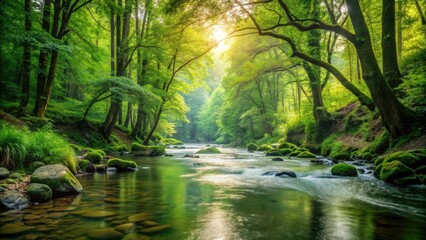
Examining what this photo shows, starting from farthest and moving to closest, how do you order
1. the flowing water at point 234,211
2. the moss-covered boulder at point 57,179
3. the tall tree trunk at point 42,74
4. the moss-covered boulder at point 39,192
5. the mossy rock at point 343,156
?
the mossy rock at point 343,156, the tall tree trunk at point 42,74, the moss-covered boulder at point 57,179, the moss-covered boulder at point 39,192, the flowing water at point 234,211

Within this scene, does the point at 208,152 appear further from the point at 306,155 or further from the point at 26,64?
the point at 26,64

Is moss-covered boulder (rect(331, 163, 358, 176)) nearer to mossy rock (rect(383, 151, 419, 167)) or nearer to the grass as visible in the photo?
mossy rock (rect(383, 151, 419, 167))

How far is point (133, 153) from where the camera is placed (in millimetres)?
18078

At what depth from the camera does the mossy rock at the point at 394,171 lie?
24.2ft

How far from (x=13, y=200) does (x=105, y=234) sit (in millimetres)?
2237

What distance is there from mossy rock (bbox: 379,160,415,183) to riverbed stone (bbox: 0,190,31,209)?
8714 mm

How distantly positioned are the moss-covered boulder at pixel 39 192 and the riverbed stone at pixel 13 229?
1284 millimetres

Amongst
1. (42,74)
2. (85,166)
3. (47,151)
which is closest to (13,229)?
(47,151)

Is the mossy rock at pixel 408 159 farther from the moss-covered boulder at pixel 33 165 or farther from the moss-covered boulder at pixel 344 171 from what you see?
the moss-covered boulder at pixel 33 165

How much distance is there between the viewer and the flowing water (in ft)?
12.3

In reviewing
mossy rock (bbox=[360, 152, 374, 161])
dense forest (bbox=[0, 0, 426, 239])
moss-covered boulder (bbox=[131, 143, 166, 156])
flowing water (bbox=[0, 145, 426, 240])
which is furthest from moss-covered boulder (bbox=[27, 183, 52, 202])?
moss-covered boulder (bbox=[131, 143, 166, 156])

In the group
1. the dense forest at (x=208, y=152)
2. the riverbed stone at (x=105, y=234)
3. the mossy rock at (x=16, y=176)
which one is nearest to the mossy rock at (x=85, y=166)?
the dense forest at (x=208, y=152)

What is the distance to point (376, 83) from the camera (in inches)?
370

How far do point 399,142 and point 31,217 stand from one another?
37.0 ft
